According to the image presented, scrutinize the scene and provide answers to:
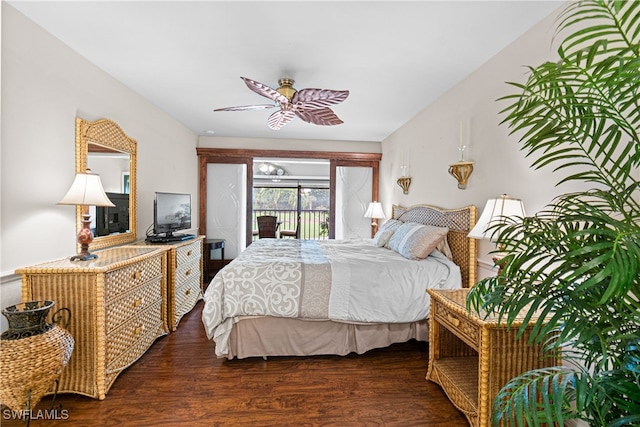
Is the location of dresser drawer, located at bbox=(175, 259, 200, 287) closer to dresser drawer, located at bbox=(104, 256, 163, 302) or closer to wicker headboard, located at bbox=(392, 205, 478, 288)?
dresser drawer, located at bbox=(104, 256, 163, 302)

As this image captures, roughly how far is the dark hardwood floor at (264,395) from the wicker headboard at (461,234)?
0.82 metres

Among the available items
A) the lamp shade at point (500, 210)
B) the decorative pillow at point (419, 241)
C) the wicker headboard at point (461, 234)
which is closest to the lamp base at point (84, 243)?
the decorative pillow at point (419, 241)

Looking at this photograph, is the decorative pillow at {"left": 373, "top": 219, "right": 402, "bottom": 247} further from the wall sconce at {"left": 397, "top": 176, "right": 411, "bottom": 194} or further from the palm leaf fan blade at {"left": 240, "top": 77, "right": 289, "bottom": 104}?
the palm leaf fan blade at {"left": 240, "top": 77, "right": 289, "bottom": 104}

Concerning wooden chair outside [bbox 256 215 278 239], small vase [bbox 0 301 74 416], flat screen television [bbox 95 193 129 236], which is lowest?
small vase [bbox 0 301 74 416]

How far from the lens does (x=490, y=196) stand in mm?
2482

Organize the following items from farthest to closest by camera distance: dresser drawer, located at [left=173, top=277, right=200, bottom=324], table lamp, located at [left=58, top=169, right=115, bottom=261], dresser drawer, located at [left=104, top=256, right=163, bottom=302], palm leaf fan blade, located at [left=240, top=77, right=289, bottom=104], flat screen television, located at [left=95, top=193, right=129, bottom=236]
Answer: dresser drawer, located at [left=173, top=277, right=200, bottom=324] → flat screen television, located at [left=95, top=193, right=129, bottom=236] → palm leaf fan blade, located at [left=240, top=77, right=289, bottom=104] → table lamp, located at [left=58, top=169, right=115, bottom=261] → dresser drawer, located at [left=104, top=256, right=163, bottom=302]

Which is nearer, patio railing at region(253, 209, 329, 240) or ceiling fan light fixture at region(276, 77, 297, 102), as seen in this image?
ceiling fan light fixture at region(276, 77, 297, 102)

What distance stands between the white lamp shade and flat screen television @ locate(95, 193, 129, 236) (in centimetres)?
47

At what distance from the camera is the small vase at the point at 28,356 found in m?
1.55

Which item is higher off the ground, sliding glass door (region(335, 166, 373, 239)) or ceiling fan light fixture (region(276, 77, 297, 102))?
ceiling fan light fixture (region(276, 77, 297, 102))

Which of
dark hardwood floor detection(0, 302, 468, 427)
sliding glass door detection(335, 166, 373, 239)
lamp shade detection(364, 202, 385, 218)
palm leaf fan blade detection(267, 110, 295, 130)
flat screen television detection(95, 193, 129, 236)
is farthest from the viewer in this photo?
sliding glass door detection(335, 166, 373, 239)

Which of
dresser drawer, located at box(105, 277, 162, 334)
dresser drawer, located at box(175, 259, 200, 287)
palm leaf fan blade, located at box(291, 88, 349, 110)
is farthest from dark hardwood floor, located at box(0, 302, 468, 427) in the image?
palm leaf fan blade, located at box(291, 88, 349, 110)

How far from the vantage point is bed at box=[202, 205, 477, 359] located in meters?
2.43

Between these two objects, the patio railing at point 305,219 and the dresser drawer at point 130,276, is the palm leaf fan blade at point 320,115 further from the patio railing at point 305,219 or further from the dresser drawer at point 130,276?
the patio railing at point 305,219
